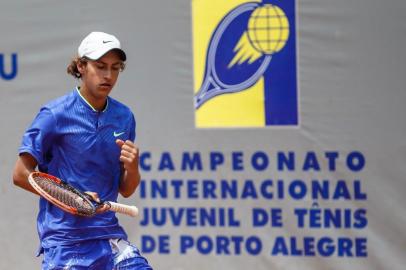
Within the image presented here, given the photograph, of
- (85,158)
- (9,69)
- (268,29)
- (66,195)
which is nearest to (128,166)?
(85,158)

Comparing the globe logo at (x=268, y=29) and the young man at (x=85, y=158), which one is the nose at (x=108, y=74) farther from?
the globe logo at (x=268, y=29)

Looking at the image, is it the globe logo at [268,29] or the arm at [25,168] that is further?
the globe logo at [268,29]

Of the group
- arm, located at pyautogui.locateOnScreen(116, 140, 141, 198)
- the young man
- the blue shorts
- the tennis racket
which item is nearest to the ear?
the young man

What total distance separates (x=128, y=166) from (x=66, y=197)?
0.32 meters

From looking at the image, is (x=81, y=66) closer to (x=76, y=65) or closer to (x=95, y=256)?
(x=76, y=65)

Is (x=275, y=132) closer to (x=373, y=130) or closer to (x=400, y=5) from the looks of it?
(x=373, y=130)

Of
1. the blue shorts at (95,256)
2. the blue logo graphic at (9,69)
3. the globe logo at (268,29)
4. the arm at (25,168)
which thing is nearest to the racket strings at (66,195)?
the arm at (25,168)

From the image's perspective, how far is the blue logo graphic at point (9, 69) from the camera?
6.10 metres

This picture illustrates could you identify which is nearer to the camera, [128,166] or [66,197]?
[66,197]

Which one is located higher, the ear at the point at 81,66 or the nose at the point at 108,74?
the ear at the point at 81,66

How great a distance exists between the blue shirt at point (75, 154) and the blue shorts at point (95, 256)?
0.03 metres

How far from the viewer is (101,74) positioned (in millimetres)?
4020

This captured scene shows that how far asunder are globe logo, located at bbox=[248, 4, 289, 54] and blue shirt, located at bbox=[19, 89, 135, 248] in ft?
6.03

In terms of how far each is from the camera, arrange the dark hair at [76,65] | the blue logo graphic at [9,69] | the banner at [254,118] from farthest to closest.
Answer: the blue logo graphic at [9,69]
the banner at [254,118]
the dark hair at [76,65]
